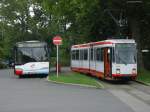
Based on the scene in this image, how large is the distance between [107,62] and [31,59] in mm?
8432

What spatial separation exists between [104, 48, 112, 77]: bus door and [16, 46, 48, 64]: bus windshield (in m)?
7.35

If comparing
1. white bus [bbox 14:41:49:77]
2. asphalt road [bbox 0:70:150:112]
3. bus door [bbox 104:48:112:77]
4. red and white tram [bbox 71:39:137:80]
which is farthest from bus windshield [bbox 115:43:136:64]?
asphalt road [bbox 0:70:150:112]

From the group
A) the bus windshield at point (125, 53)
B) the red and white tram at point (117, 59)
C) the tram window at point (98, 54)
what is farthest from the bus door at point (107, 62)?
the tram window at point (98, 54)

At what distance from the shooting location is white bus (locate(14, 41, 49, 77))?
36.7 metres

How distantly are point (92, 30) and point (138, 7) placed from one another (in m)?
9.56

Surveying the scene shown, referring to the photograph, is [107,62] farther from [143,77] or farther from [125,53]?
[143,77]

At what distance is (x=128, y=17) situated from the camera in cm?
3875

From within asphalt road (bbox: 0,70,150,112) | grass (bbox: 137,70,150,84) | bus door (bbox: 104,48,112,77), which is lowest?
asphalt road (bbox: 0,70,150,112)

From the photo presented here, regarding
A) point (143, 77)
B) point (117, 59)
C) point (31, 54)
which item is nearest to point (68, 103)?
point (117, 59)

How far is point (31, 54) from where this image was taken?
3731cm

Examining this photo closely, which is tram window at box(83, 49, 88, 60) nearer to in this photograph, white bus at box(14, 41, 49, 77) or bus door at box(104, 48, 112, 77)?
white bus at box(14, 41, 49, 77)

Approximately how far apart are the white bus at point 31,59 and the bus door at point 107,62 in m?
7.18

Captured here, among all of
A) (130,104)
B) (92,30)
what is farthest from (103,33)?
(130,104)

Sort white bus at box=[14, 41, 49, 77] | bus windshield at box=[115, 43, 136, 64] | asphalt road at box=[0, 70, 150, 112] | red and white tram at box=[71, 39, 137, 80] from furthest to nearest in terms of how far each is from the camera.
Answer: white bus at box=[14, 41, 49, 77] < bus windshield at box=[115, 43, 136, 64] < red and white tram at box=[71, 39, 137, 80] < asphalt road at box=[0, 70, 150, 112]
